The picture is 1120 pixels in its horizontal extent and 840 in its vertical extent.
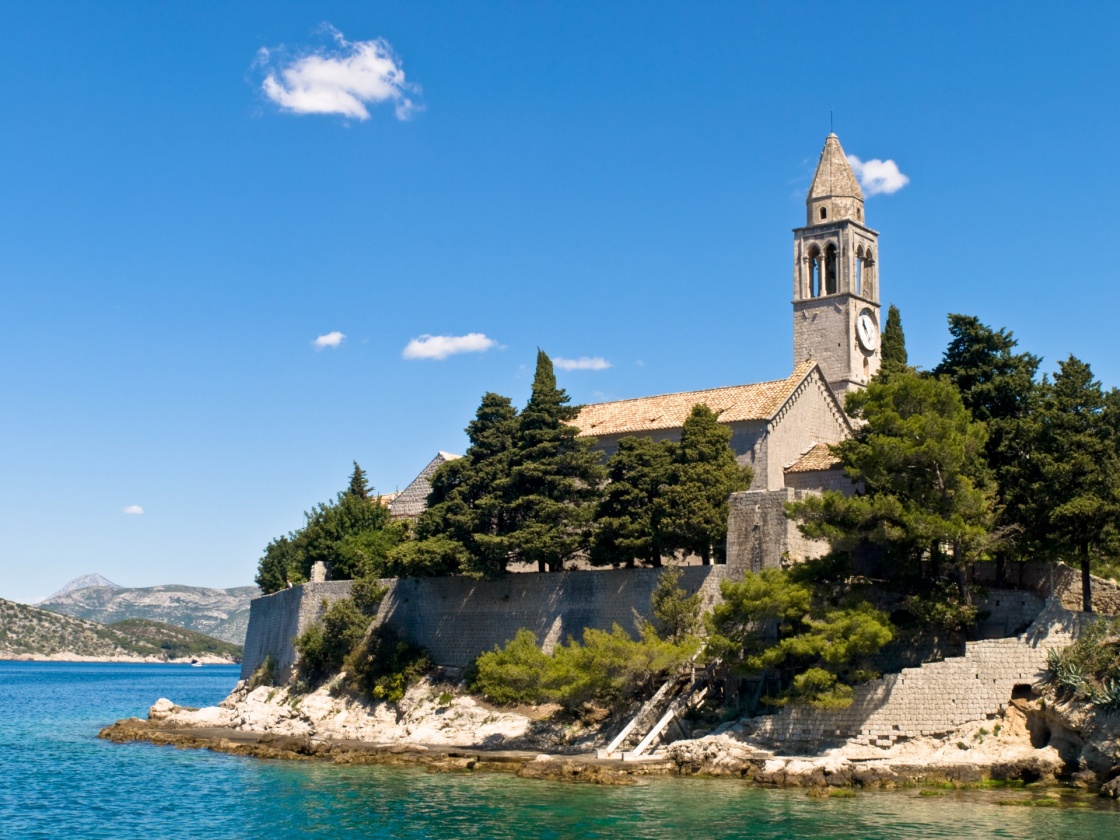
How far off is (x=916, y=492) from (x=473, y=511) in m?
13.5

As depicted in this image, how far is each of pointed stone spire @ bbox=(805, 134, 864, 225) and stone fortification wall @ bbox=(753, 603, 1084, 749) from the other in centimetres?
2179

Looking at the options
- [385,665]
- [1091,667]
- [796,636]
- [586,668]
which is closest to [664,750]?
[586,668]

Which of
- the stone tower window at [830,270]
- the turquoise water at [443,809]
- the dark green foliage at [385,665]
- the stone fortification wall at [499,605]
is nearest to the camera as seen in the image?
the turquoise water at [443,809]

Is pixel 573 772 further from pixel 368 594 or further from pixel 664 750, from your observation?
pixel 368 594

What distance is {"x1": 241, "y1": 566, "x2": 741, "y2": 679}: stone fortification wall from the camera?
34531 mm

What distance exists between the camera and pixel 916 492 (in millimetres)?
29859

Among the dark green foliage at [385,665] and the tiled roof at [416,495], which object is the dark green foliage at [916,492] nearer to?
the dark green foliage at [385,665]

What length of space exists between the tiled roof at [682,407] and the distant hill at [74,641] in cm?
14580

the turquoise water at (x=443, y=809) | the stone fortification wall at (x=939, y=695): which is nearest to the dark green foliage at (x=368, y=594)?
the turquoise water at (x=443, y=809)

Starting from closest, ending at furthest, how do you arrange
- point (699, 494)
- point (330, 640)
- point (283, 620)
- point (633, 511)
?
point (699, 494) < point (633, 511) < point (330, 640) < point (283, 620)

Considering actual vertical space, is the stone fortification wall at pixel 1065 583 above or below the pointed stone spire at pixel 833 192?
below

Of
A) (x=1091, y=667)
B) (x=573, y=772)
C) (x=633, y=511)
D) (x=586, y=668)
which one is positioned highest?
(x=633, y=511)

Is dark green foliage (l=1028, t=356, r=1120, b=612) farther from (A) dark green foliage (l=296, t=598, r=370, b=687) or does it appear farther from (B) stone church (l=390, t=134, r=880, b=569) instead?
(A) dark green foliage (l=296, t=598, r=370, b=687)

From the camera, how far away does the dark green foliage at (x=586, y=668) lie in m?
31.5
